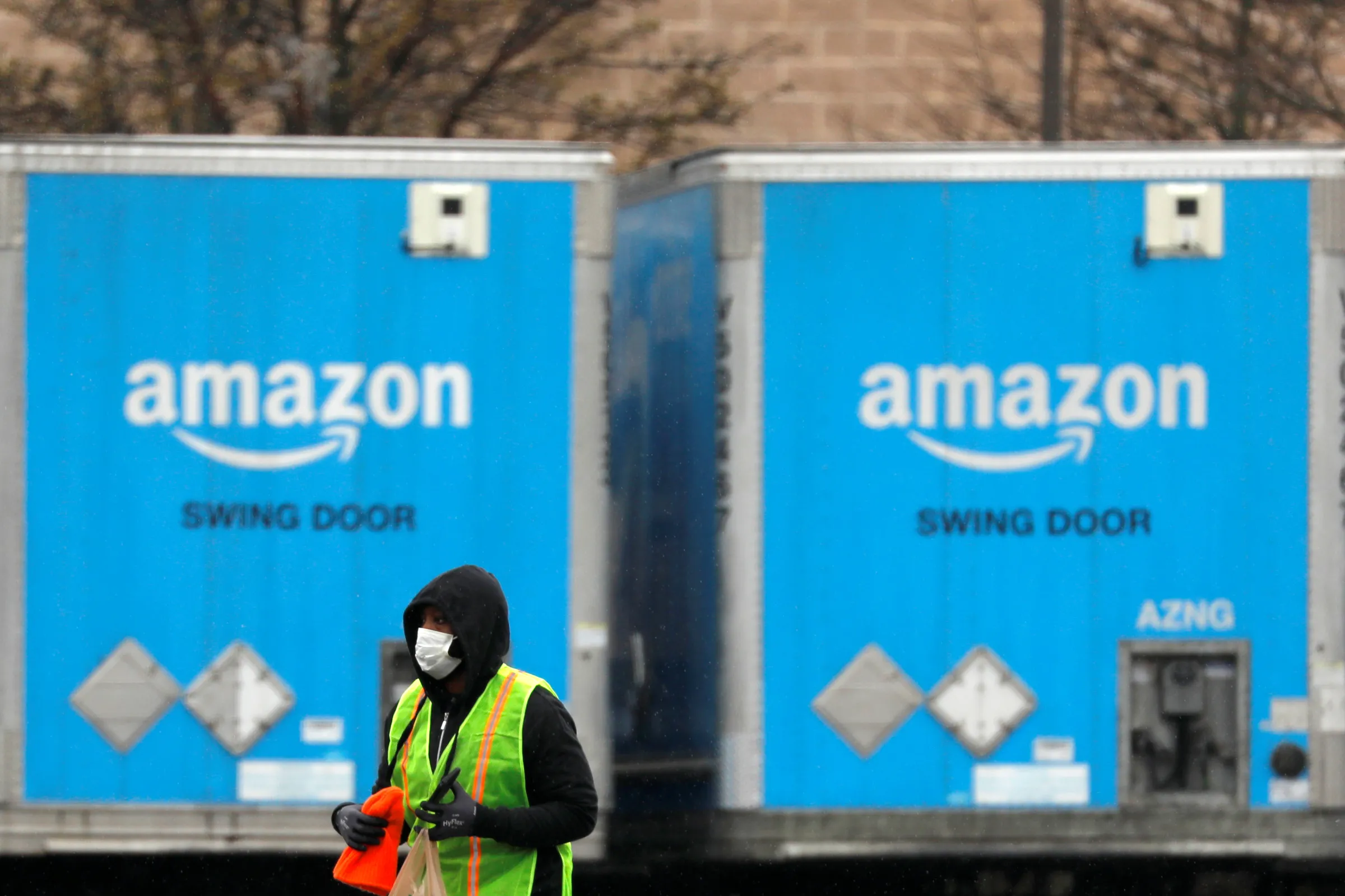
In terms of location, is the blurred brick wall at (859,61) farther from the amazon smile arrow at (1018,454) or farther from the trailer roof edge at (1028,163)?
the amazon smile arrow at (1018,454)

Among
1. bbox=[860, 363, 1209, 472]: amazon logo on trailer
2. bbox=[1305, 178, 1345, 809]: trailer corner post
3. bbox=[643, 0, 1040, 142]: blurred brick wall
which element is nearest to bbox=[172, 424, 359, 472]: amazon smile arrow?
bbox=[860, 363, 1209, 472]: amazon logo on trailer

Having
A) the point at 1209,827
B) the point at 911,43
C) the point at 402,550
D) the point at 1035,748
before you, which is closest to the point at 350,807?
the point at 402,550

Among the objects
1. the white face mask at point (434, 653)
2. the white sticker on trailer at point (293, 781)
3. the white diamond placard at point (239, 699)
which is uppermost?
the white face mask at point (434, 653)

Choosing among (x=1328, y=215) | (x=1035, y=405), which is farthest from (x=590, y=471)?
(x=1328, y=215)

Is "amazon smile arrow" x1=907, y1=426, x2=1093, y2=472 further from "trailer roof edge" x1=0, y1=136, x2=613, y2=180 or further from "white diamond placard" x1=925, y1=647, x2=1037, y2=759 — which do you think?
"trailer roof edge" x1=0, y1=136, x2=613, y2=180

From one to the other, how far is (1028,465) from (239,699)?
9.60 feet

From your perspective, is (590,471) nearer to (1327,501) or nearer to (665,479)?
(665,479)

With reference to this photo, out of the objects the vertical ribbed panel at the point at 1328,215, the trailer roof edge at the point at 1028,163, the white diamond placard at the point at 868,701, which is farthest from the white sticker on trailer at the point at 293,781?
the vertical ribbed panel at the point at 1328,215

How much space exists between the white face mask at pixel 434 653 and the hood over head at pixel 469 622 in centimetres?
2

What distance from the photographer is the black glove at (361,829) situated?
4086mm

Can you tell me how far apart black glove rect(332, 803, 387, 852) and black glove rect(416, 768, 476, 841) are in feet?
0.64

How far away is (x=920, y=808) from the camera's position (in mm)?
6906

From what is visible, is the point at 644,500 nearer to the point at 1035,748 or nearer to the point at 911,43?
the point at 1035,748

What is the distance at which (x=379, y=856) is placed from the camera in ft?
13.6
